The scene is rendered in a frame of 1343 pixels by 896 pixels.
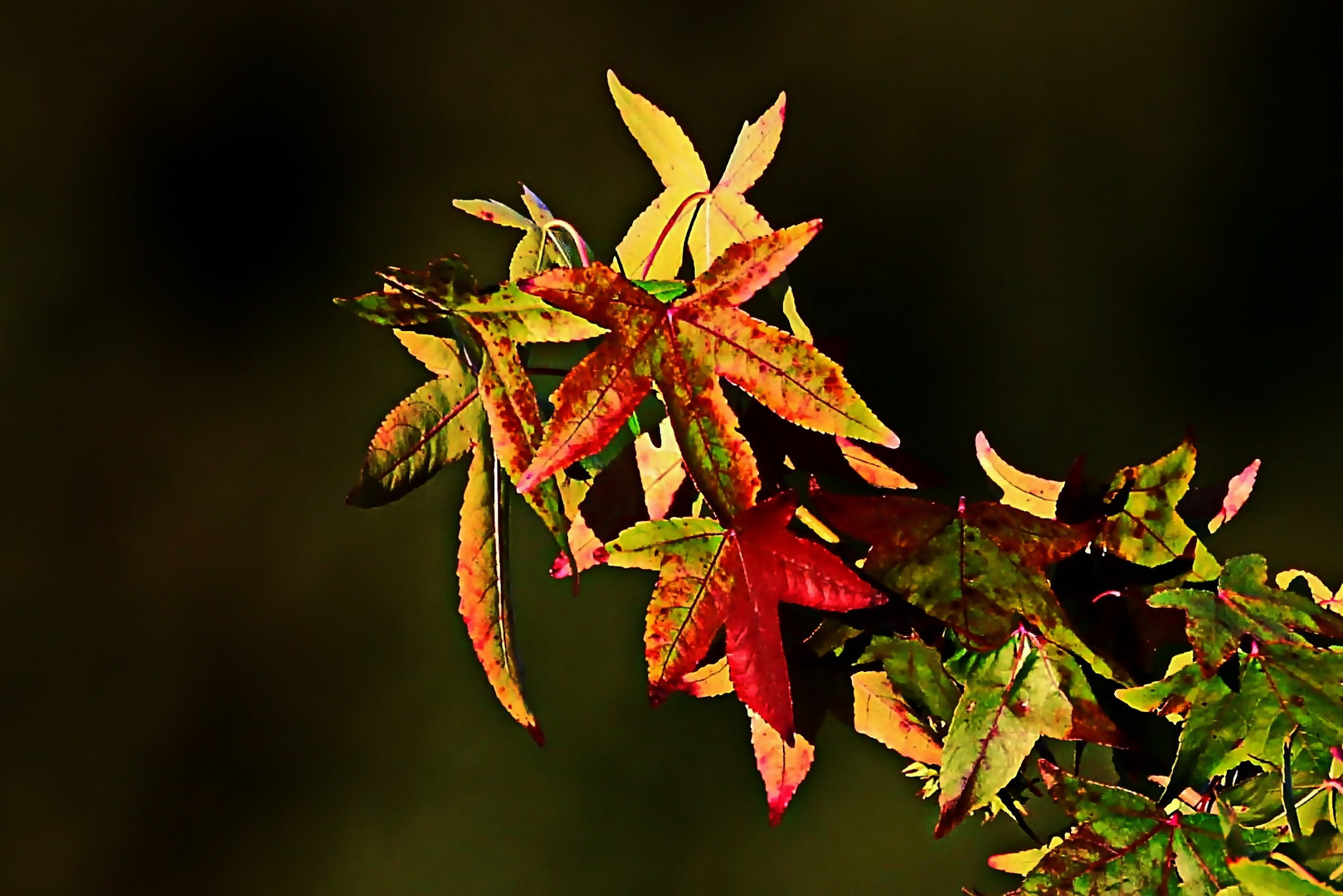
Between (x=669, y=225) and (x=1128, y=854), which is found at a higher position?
(x=669, y=225)

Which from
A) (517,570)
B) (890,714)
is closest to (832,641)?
(890,714)

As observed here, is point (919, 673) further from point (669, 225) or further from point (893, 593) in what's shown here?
point (669, 225)

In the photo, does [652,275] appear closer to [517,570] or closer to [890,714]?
[890,714]

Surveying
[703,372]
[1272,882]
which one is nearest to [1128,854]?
[1272,882]

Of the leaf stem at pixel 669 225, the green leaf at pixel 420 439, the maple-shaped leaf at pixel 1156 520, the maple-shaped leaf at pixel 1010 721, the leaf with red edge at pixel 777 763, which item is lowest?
the leaf with red edge at pixel 777 763

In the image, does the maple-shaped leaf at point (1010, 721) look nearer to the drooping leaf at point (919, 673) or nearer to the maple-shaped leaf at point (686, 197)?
the drooping leaf at point (919, 673)

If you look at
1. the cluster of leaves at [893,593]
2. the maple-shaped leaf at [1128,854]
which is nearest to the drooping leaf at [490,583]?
the cluster of leaves at [893,593]

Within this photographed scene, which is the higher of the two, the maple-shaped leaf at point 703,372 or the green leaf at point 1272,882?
the maple-shaped leaf at point 703,372
